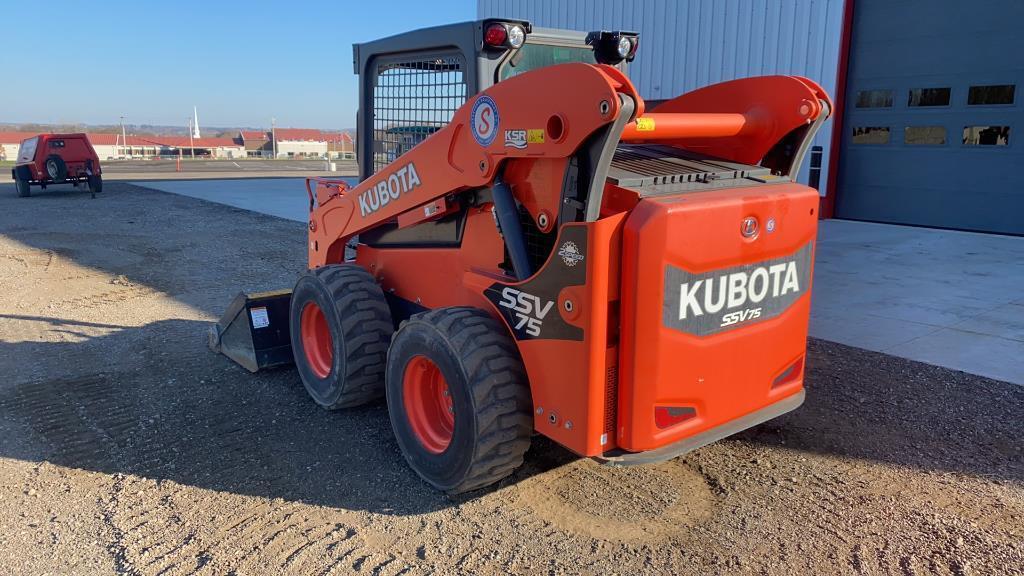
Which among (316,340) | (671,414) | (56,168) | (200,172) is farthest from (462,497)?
(200,172)

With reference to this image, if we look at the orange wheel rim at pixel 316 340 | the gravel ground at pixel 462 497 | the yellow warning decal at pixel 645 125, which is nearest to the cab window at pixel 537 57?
the yellow warning decal at pixel 645 125

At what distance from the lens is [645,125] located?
10.4ft

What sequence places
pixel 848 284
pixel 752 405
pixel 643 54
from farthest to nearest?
pixel 643 54 < pixel 848 284 < pixel 752 405

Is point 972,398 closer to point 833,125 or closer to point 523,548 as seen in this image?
point 523,548

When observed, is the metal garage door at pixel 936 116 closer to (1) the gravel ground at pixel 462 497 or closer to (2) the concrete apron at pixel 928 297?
(2) the concrete apron at pixel 928 297

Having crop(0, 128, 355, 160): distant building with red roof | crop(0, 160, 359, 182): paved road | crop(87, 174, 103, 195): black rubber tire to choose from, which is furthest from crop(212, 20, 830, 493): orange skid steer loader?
crop(0, 128, 355, 160): distant building with red roof

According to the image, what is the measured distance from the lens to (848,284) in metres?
8.12

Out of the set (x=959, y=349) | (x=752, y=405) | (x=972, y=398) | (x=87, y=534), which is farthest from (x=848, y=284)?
(x=87, y=534)

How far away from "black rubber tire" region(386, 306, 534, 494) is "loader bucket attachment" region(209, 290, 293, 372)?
213 cm

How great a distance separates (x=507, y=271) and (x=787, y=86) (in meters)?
1.66

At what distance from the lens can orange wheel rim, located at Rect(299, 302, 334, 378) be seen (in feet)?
16.0

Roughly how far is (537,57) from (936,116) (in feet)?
33.0

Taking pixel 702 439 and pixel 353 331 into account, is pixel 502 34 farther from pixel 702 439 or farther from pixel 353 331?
pixel 702 439

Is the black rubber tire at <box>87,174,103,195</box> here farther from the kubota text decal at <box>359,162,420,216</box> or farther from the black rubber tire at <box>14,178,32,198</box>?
the kubota text decal at <box>359,162,420,216</box>
